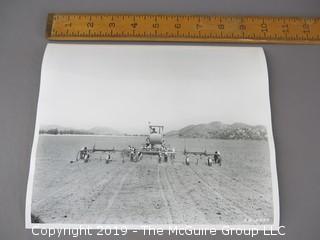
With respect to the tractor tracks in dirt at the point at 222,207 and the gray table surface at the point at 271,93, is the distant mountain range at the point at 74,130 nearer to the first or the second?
the gray table surface at the point at 271,93

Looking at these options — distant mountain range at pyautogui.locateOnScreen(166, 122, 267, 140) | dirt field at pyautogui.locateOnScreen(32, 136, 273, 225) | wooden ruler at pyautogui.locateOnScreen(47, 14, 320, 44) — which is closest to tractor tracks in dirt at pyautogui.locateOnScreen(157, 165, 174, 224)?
dirt field at pyautogui.locateOnScreen(32, 136, 273, 225)

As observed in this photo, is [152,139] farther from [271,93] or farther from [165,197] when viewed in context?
[271,93]

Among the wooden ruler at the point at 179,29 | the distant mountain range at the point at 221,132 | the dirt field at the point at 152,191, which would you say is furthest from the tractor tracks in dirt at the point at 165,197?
the wooden ruler at the point at 179,29

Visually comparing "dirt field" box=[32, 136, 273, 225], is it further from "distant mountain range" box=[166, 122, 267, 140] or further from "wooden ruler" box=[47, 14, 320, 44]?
"wooden ruler" box=[47, 14, 320, 44]

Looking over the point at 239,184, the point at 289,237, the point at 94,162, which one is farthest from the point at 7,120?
the point at 289,237

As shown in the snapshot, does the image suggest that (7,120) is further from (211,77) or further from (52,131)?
(211,77)

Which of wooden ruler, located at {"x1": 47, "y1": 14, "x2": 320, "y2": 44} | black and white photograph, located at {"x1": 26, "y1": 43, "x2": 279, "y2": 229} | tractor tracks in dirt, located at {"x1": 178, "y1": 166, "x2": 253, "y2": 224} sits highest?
wooden ruler, located at {"x1": 47, "y1": 14, "x2": 320, "y2": 44}
